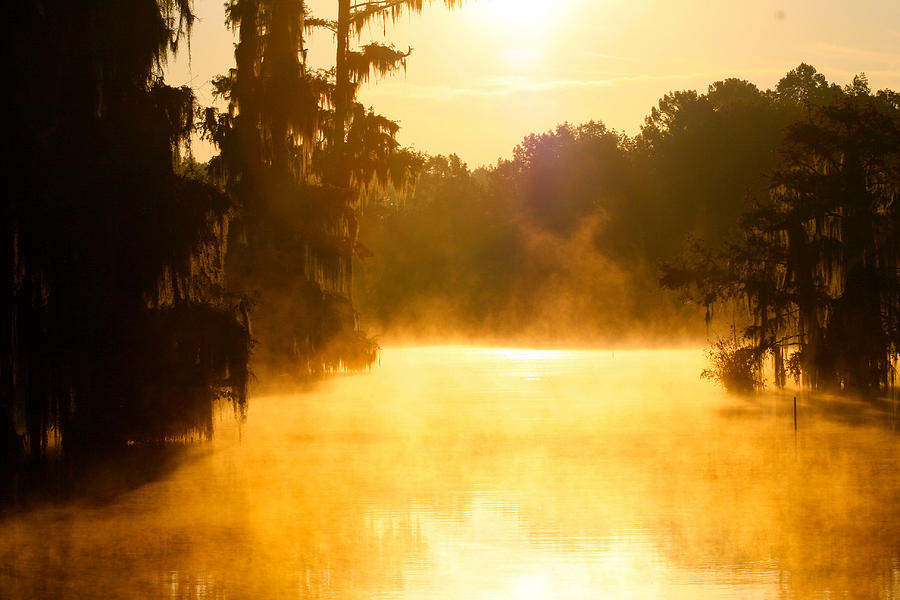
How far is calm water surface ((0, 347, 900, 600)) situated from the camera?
30.1 feet

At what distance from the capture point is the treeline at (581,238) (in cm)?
7056

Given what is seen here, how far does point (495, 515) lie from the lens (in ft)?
39.7

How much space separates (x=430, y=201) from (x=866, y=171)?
2447 inches

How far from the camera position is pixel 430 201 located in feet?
292

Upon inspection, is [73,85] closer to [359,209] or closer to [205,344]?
[205,344]

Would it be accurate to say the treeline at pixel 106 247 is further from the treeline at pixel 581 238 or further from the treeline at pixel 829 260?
the treeline at pixel 581 238

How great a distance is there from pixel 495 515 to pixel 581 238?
61.1 metres

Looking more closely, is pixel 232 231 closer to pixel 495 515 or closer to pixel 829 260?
pixel 829 260

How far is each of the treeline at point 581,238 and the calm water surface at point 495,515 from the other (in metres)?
45.7

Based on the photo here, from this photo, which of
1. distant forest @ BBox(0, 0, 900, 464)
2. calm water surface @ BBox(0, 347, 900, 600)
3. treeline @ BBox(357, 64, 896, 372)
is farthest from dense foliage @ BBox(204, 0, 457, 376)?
treeline @ BBox(357, 64, 896, 372)

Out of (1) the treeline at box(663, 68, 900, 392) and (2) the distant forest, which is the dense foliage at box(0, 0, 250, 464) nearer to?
(2) the distant forest

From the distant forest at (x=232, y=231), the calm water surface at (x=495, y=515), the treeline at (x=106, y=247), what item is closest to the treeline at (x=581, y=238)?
the distant forest at (x=232, y=231)

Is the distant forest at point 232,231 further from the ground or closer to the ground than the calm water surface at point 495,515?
further from the ground

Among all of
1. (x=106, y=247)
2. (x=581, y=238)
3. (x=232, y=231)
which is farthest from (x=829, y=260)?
(x=581, y=238)
